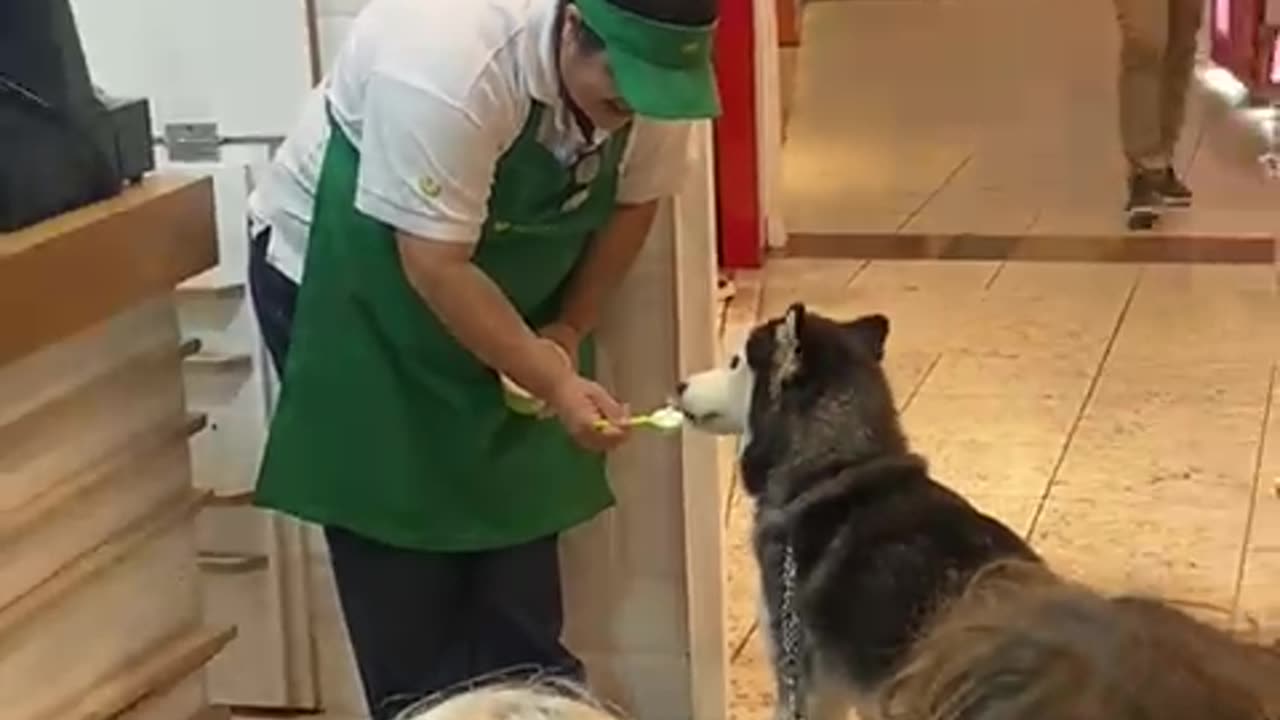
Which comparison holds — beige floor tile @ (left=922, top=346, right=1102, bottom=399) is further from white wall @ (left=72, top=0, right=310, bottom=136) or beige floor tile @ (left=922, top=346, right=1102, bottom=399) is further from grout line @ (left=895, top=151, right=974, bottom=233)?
white wall @ (left=72, top=0, right=310, bottom=136)

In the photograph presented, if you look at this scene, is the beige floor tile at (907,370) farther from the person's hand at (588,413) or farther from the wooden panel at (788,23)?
the wooden panel at (788,23)

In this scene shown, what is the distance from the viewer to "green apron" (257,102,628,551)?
216cm

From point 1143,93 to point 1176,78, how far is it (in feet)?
0.29

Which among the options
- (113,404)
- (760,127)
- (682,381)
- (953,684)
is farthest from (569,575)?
(760,127)

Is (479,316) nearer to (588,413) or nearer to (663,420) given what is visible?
(588,413)

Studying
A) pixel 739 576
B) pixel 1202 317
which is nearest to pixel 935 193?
pixel 1202 317

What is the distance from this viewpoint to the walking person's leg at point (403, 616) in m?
2.28

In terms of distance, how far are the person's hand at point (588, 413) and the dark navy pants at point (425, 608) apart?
189 millimetres

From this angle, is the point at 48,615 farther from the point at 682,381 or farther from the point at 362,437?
the point at 682,381

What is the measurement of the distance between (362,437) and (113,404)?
255mm

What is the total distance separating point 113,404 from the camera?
220 centimetres

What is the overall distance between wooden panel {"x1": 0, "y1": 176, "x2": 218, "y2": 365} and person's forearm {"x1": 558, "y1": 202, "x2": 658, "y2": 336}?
1.28ft

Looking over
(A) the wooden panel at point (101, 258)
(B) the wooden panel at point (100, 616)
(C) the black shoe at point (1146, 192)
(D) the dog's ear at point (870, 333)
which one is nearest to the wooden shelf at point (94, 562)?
(B) the wooden panel at point (100, 616)

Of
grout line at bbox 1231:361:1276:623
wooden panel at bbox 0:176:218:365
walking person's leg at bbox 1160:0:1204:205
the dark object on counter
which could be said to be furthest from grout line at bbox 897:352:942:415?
the dark object on counter
